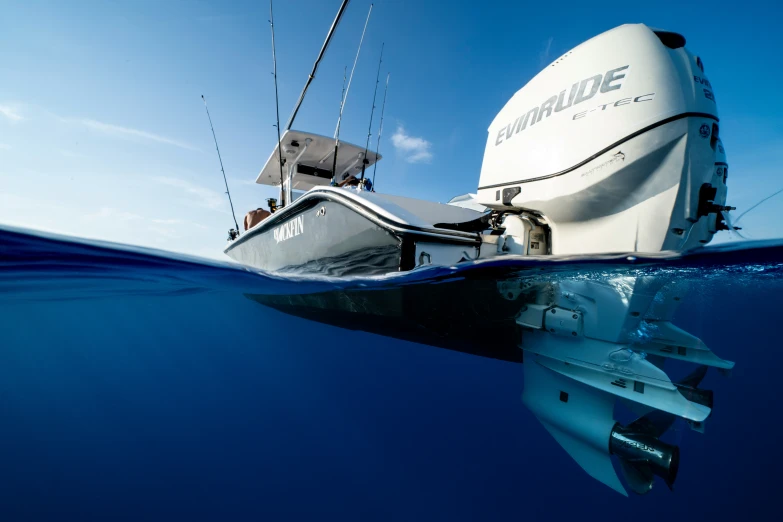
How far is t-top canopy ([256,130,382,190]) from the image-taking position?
5.46m

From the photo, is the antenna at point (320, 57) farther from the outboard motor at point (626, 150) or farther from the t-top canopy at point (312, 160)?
the outboard motor at point (626, 150)

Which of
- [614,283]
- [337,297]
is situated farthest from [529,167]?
[337,297]

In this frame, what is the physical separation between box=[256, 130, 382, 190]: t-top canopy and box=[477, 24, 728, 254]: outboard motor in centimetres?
414

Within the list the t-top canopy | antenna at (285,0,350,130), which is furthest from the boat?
the t-top canopy

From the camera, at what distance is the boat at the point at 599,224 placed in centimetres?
176

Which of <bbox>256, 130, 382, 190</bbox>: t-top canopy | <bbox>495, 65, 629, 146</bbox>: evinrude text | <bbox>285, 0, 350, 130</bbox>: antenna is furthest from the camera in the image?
<bbox>256, 130, 382, 190</bbox>: t-top canopy

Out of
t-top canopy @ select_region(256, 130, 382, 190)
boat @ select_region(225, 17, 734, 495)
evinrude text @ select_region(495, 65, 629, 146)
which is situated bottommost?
boat @ select_region(225, 17, 734, 495)

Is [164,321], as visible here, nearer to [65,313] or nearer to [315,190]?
[65,313]

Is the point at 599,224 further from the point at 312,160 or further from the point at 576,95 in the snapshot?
the point at 312,160

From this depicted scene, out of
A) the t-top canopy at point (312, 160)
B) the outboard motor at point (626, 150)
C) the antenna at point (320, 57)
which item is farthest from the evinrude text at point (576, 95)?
the t-top canopy at point (312, 160)

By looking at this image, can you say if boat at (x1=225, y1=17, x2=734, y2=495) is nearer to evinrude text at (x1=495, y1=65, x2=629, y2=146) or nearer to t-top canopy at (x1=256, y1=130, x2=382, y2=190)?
evinrude text at (x1=495, y1=65, x2=629, y2=146)

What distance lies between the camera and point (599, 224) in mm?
1964

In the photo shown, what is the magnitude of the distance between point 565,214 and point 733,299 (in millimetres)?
5095

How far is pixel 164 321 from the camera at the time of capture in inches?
303
